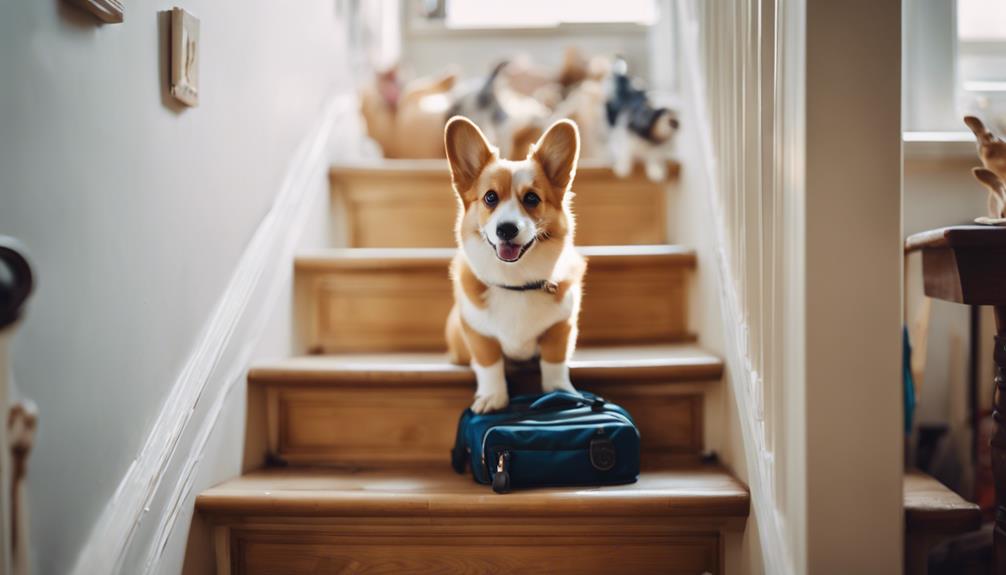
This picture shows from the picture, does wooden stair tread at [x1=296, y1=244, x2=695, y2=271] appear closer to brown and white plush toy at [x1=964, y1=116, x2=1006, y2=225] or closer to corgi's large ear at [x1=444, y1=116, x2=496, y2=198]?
corgi's large ear at [x1=444, y1=116, x2=496, y2=198]

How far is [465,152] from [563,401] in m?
0.54

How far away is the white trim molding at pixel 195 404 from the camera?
115 centimetres

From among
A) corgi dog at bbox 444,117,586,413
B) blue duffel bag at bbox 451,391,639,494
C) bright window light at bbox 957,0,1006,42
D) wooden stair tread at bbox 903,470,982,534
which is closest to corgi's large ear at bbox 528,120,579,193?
corgi dog at bbox 444,117,586,413

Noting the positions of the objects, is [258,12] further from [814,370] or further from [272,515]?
[814,370]

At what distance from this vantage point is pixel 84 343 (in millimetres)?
1067

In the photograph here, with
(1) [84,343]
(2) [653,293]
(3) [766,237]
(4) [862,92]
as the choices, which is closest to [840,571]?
(3) [766,237]

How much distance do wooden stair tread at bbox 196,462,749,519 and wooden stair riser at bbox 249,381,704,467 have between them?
0.66 feet

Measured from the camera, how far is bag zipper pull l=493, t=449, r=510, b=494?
1335 millimetres

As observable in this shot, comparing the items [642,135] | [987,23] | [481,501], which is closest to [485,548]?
[481,501]

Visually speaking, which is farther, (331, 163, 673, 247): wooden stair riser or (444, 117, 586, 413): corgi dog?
(331, 163, 673, 247): wooden stair riser

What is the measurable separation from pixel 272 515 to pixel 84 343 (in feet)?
1.59

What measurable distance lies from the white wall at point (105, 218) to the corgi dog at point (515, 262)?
499 millimetres

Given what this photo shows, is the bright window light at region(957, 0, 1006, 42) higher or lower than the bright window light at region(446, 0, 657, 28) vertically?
lower

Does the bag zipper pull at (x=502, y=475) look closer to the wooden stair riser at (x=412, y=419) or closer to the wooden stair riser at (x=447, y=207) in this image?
the wooden stair riser at (x=412, y=419)
